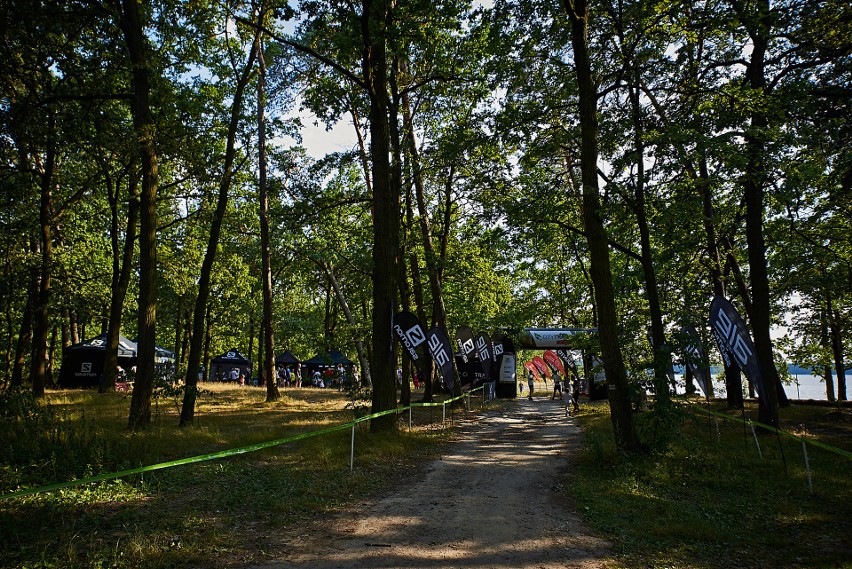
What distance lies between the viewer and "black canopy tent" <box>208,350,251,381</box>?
3966cm

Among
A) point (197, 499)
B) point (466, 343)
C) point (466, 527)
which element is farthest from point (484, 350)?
point (197, 499)

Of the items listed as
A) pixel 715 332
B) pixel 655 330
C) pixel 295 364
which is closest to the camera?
pixel 715 332

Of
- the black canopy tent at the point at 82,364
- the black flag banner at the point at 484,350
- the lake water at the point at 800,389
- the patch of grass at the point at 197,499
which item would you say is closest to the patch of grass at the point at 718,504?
the lake water at the point at 800,389

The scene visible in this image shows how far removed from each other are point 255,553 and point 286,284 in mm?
32816

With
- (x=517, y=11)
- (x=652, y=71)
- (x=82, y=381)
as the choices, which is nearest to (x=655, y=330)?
(x=652, y=71)

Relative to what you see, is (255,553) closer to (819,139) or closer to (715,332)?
(715,332)

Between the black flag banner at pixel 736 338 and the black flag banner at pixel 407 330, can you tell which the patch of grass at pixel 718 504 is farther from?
the black flag banner at pixel 407 330

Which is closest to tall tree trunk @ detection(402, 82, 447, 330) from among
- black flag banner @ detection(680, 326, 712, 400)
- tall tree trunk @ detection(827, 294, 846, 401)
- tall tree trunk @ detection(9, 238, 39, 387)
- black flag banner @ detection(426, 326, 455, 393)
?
black flag banner @ detection(426, 326, 455, 393)

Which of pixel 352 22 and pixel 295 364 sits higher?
pixel 352 22

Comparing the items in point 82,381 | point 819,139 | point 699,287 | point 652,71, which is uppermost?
point 652,71

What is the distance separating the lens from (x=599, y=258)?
380 inches

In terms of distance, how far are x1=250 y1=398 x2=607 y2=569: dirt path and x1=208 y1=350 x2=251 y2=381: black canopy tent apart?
110 feet

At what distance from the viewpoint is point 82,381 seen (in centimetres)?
2567

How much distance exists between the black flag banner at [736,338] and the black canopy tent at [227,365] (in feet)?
119
